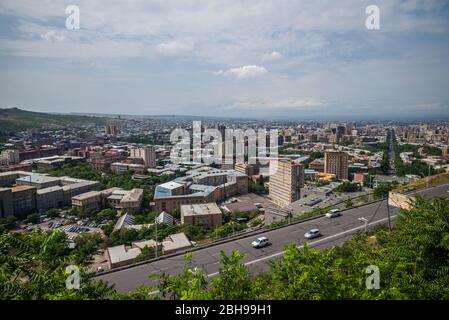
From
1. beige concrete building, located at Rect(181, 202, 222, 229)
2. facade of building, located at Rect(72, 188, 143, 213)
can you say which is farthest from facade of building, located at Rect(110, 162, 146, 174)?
beige concrete building, located at Rect(181, 202, 222, 229)

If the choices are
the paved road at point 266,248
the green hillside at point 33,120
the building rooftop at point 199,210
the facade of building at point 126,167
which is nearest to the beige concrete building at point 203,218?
the building rooftop at point 199,210

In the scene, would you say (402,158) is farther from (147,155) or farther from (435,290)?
(435,290)

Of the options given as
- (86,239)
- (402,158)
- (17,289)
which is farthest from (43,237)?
(402,158)

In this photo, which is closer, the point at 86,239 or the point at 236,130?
the point at 86,239

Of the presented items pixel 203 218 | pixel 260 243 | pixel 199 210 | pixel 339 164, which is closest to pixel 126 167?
pixel 199 210

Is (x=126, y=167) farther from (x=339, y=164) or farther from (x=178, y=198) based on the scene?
(x=339, y=164)

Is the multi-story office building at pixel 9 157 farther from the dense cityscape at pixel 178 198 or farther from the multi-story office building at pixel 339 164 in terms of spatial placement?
the multi-story office building at pixel 339 164
